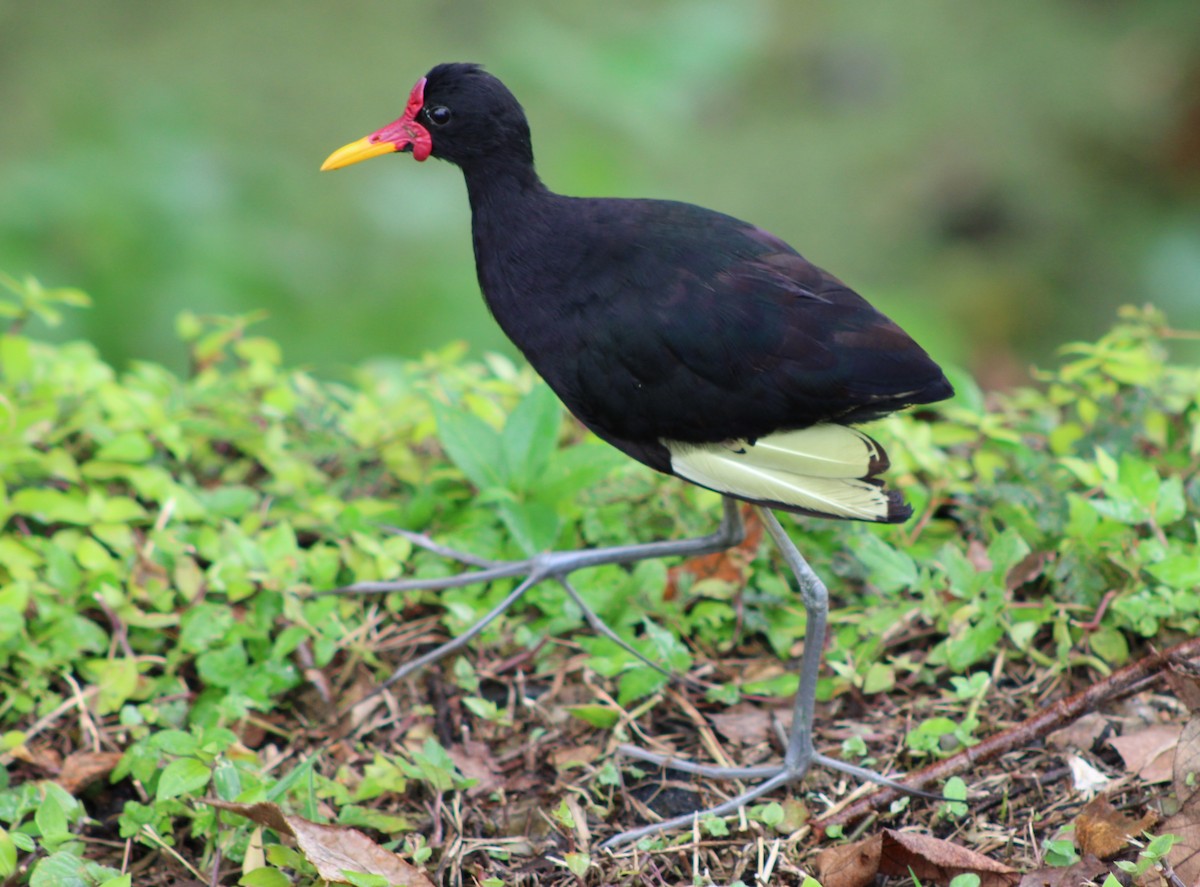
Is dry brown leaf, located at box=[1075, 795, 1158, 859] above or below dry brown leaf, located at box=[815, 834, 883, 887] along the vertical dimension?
above

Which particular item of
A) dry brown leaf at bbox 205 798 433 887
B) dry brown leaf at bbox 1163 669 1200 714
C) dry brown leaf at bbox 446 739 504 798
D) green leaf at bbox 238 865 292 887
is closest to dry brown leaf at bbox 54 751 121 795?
dry brown leaf at bbox 205 798 433 887

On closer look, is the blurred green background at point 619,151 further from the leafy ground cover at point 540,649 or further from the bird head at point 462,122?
the bird head at point 462,122

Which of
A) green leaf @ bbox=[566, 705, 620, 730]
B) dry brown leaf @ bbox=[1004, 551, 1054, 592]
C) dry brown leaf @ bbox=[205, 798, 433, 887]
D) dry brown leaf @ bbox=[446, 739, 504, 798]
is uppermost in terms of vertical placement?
dry brown leaf @ bbox=[1004, 551, 1054, 592]

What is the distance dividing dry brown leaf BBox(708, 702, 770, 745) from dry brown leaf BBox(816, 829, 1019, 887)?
0.34 metres

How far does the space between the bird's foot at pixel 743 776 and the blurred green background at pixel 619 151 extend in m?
2.44

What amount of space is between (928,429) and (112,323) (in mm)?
2918

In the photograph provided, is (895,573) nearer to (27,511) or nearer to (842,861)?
(842,861)

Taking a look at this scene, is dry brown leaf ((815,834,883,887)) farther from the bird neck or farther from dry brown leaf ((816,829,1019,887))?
the bird neck

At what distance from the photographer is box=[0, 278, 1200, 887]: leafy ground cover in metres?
1.94

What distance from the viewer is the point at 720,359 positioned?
1.96 m

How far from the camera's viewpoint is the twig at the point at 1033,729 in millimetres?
2000

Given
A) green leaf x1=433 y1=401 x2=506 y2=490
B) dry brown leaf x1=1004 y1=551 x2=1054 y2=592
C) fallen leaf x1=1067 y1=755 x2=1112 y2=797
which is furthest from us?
green leaf x1=433 y1=401 x2=506 y2=490

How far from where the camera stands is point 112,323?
419 centimetres

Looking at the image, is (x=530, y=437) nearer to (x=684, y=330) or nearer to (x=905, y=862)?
(x=684, y=330)
